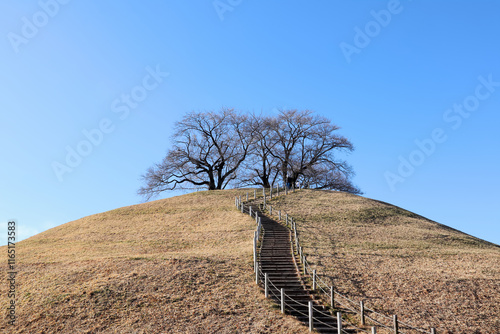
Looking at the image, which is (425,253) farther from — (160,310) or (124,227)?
(124,227)

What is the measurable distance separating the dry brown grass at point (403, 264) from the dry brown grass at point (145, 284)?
4.82 meters

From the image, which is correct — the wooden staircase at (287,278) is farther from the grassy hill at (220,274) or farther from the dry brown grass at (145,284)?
the grassy hill at (220,274)

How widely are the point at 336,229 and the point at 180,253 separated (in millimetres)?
12686

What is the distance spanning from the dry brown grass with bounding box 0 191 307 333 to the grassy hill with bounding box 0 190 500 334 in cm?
5

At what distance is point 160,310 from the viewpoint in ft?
63.4

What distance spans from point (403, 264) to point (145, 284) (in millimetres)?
14610

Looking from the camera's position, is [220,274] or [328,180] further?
[328,180]

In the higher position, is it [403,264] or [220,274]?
[403,264]

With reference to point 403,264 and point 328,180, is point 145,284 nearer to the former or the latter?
point 403,264

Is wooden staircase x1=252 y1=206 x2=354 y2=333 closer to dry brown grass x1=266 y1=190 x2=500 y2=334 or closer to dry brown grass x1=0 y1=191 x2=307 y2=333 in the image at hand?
dry brown grass x1=0 y1=191 x2=307 y2=333

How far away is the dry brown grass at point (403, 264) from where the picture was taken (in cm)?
1939

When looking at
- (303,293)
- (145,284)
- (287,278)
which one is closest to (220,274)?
(287,278)

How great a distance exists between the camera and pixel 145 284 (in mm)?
21797

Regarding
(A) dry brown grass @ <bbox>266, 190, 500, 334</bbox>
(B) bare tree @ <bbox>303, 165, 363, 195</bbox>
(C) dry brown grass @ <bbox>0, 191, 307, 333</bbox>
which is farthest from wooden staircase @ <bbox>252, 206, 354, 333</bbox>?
(B) bare tree @ <bbox>303, 165, 363, 195</bbox>
